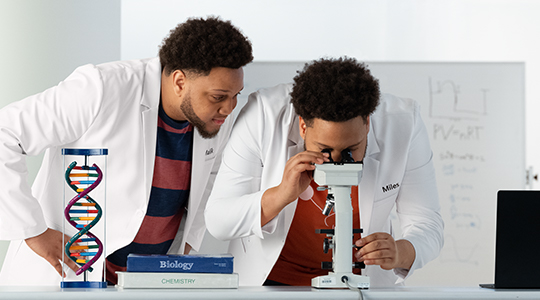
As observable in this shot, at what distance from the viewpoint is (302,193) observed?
161 cm

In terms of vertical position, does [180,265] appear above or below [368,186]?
below

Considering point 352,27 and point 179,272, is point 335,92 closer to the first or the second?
point 179,272

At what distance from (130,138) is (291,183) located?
760 millimetres

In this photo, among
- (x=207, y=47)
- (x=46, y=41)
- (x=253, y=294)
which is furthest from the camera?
(x=46, y=41)

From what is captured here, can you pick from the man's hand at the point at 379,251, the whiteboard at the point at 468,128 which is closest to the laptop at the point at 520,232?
the man's hand at the point at 379,251

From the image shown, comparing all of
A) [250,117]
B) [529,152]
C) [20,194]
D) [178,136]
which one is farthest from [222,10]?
[529,152]

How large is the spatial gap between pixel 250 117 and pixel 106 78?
1.80 feet

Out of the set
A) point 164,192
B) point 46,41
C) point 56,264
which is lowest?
point 56,264

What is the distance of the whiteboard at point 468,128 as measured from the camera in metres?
3.44

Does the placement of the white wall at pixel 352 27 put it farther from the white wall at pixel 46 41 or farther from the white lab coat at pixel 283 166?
the white lab coat at pixel 283 166

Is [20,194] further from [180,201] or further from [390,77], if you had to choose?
[390,77]

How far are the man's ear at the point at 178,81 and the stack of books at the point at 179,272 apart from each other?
2.84 ft

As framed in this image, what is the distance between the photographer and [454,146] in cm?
346

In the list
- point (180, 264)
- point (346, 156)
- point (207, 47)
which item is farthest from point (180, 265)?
point (207, 47)
